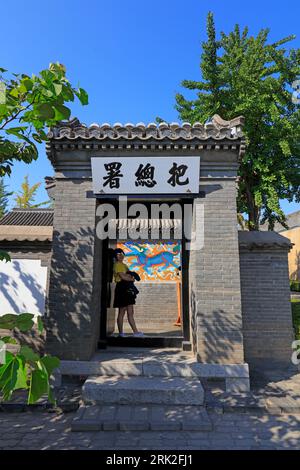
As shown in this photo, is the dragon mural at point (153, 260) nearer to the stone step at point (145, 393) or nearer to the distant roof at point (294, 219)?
the stone step at point (145, 393)

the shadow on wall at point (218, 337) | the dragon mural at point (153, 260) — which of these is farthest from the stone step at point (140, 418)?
the dragon mural at point (153, 260)

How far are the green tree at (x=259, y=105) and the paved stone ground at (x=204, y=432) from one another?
8.70 meters

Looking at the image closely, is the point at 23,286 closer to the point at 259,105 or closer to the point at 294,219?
the point at 259,105

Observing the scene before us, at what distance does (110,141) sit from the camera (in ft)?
17.8

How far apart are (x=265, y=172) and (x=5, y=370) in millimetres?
12084

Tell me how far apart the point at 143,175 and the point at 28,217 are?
1086 cm

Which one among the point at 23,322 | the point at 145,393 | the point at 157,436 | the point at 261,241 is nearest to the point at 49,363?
the point at 23,322

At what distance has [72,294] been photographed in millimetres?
5219

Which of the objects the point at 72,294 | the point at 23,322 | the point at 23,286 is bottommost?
the point at 23,322

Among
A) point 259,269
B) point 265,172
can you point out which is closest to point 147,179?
point 259,269

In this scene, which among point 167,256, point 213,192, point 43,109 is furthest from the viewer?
point 167,256

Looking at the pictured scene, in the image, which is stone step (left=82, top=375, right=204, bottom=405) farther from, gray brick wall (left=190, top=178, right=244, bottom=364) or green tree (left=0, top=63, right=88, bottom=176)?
green tree (left=0, top=63, right=88, bottom=176)
